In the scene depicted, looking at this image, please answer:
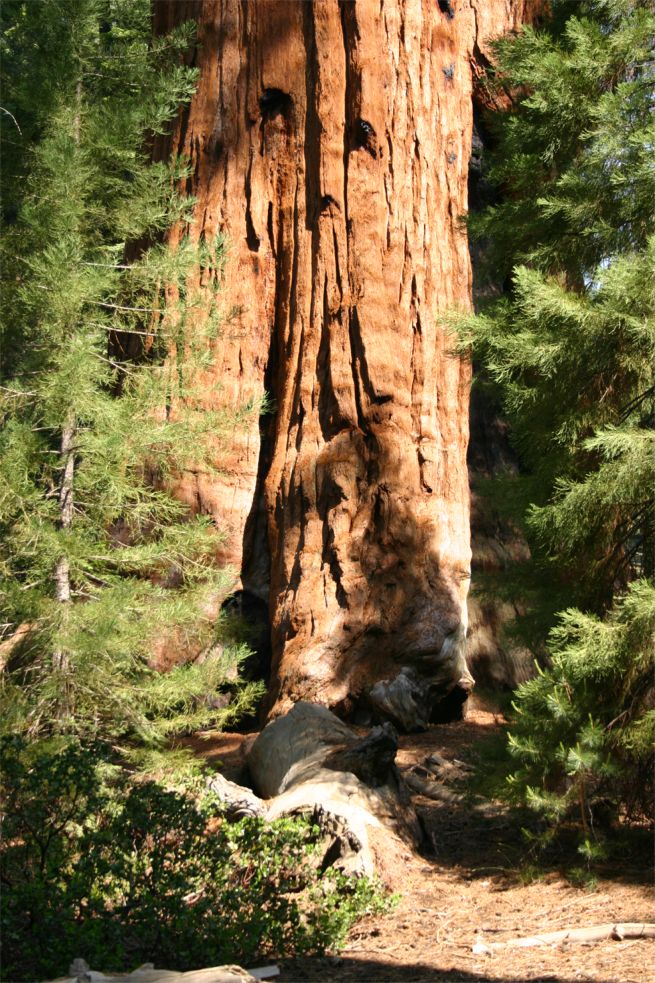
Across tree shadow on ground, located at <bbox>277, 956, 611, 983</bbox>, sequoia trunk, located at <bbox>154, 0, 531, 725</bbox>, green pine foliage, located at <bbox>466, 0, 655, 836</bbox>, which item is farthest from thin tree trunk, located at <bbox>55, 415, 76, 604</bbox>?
tree shadow on ground, located at <bbox>277, 956, 611, 983</bbox>

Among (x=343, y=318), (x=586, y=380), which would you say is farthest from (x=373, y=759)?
(x=343, y=318)

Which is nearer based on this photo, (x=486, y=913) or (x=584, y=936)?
(x=584, y=936)

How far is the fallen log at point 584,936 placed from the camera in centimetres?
486

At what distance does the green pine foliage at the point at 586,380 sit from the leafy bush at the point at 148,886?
4.73ft

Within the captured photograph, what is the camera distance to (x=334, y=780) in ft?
21.5

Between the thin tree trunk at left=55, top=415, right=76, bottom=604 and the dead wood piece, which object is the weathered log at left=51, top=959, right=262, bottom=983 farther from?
the thin tree trunk at left=55, top=415, right=76, bottom=604

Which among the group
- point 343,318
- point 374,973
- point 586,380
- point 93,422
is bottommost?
point 374,973

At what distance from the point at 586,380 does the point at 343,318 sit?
159 inches

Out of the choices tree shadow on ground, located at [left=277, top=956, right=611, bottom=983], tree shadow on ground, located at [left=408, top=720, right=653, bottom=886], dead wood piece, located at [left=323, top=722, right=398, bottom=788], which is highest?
dead wood piece, located at [left=323, top=722, right=398, bottom=788]

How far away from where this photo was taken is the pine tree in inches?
292

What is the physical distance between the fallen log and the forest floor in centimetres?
4

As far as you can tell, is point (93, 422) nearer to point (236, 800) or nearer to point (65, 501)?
point (65, 501)

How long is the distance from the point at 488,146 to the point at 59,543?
24.9 feet

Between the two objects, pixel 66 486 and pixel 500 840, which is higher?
pixel 66 486
